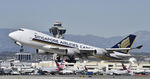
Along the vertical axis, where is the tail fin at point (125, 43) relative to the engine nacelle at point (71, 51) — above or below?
above

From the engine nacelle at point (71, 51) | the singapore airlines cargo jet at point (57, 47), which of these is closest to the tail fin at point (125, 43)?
the singapore airlines cargo jet at point (57, 47)

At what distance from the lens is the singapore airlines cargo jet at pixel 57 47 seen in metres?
94.1

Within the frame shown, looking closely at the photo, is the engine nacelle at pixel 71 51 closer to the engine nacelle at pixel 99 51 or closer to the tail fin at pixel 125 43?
the engine nacelle at pixel 99 51

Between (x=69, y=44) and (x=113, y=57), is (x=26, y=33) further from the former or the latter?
(x=113, y=57)

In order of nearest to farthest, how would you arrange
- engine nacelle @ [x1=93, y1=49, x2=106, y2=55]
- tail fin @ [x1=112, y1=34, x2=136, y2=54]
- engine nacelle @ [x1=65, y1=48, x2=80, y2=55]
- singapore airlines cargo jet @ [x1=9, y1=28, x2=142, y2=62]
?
singapore airlines cargo jet @ [x1=9, y1=28, x2=142, y2=62]
engine nacelle @ [x1=65, y1=48, x2=80, y2=55]
engine nacelle @ [x1=93, y1=49, x2=106, y2=55]
tail fin @ [x1=112, y1=34, x2=136, y2=54]

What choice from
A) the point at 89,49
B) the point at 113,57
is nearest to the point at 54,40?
the point at 89,49

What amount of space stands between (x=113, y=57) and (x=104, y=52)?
5.55 m

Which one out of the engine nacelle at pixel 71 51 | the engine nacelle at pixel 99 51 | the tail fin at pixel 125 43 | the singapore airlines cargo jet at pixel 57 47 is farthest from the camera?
the tail fin at pixel 125 43

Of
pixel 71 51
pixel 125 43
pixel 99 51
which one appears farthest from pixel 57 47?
pixel 125 43

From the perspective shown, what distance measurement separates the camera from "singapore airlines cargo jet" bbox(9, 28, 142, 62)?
9412 centimetres

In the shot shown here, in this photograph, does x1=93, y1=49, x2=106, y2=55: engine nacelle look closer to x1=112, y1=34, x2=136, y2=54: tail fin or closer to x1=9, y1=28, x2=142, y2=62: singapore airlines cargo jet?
x1=9, y1=28, x2=142, y2=62: singapore airlines cargo jet

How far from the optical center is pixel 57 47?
96250 millimetres

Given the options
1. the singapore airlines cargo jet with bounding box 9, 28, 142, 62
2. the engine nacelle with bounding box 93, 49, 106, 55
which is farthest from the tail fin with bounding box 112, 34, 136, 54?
the engine nacelle with bounding box 93, 49, 106, 55

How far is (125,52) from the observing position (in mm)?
110438
